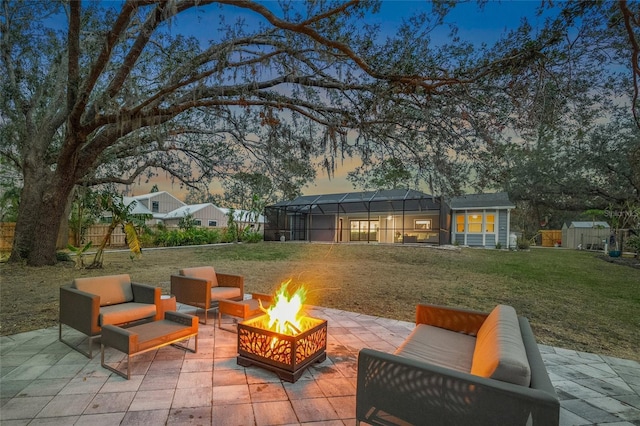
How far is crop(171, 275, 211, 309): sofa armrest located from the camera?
4301 mm

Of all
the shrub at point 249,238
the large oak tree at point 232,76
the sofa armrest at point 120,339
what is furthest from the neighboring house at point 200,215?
the sofa armrest at point 120,339

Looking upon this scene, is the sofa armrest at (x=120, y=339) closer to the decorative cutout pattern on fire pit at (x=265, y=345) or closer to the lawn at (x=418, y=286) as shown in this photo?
the decorative cutout pattern on fire pit at (x=265, y=345)

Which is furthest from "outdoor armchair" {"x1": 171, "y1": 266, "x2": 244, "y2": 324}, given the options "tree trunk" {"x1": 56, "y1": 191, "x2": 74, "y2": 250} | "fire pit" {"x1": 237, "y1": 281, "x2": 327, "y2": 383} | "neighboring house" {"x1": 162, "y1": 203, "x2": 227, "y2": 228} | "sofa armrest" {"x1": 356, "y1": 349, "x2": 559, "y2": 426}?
"neighboring house" {"x1": 162, "y1": 203, "x2": 227, "y2": 228}

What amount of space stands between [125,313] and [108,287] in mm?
583

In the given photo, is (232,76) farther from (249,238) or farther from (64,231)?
(249,238)

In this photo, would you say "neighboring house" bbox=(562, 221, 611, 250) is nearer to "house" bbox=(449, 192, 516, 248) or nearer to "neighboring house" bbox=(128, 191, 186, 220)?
"house" bbox=(449, 192, 516, 248)

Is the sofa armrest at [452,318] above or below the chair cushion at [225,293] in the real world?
above

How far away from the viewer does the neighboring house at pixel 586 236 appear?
2128cm

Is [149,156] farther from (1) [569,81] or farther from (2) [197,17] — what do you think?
(1) [569,81]

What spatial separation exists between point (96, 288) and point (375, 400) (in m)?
3.59

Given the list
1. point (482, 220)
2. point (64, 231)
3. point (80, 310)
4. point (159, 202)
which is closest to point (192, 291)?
point (80, 310)

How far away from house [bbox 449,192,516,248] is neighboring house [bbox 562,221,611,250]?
7933mm

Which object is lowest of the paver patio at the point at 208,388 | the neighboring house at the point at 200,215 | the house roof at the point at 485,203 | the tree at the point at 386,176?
Answer: the paver patio at the point at 208,388

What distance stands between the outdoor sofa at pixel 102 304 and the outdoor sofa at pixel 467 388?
115 inches
